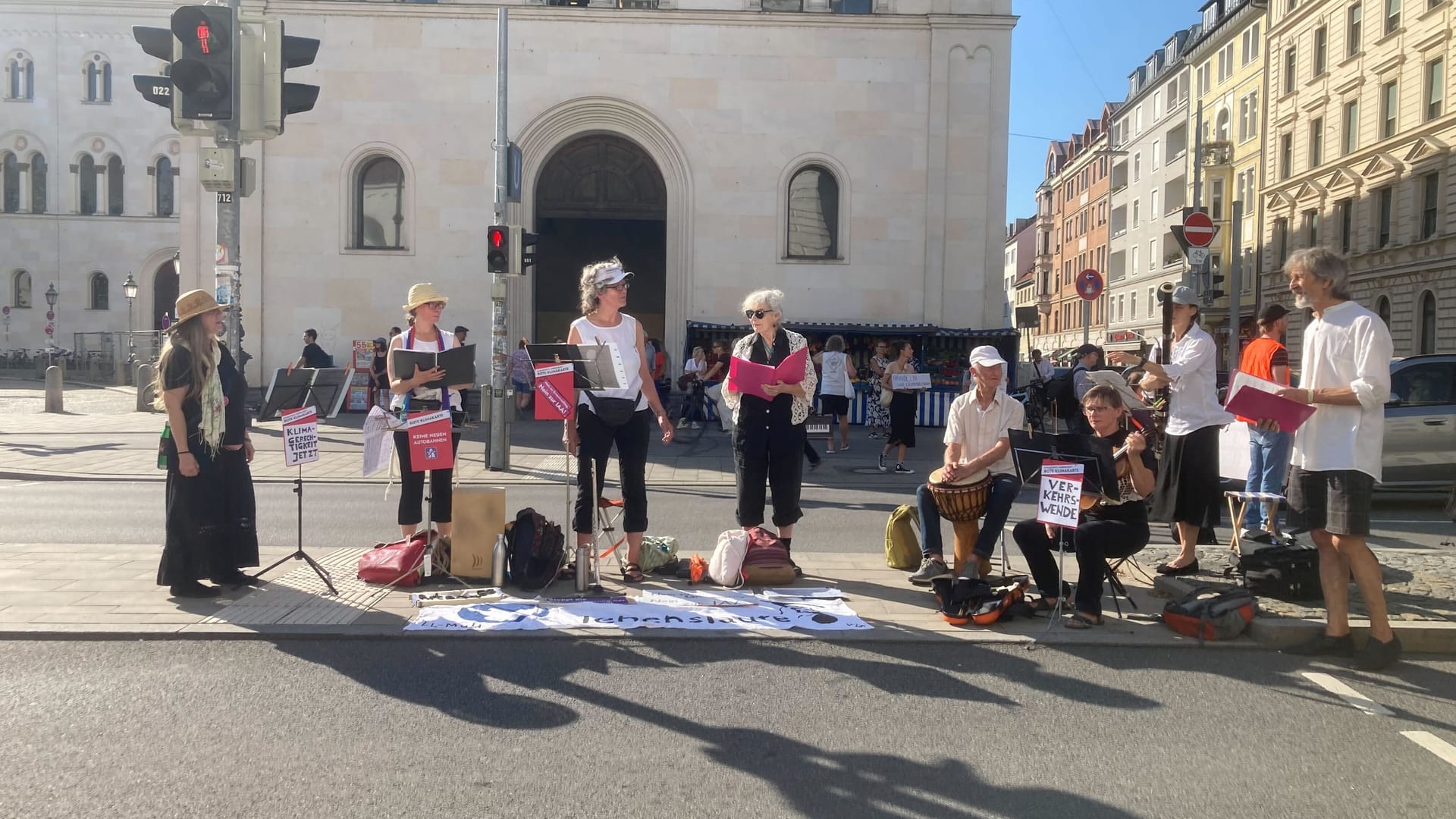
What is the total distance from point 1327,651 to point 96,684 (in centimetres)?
603

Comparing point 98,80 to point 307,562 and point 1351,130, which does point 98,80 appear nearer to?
point 307,562

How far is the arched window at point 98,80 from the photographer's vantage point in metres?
51.1

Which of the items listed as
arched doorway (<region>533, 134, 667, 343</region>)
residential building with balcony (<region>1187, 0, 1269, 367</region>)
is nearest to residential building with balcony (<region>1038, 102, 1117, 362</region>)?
residential building with balcony (<region>1187, 0, 1269, 367</region>)

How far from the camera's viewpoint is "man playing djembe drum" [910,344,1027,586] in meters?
6.62

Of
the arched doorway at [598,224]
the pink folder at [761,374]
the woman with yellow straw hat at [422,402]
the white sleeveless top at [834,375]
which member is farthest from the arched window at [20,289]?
the pink folder at [761,374]

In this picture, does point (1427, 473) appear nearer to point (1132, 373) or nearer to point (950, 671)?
point (1132, 373)

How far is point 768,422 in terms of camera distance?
7105mm

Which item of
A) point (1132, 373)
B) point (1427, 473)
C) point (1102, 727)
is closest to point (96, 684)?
point (1102, 727)

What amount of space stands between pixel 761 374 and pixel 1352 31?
42.5m

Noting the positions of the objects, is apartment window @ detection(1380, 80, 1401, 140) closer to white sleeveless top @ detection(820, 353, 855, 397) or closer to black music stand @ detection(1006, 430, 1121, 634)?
white sleeveless top @ detection(820, 353, 855, 397)

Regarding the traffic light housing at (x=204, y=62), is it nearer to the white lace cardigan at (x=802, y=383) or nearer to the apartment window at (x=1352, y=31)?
the white lace cardigan at (x=802, y=383)

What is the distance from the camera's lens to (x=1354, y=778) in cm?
395

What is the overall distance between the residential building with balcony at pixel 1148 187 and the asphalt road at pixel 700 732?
179 ft

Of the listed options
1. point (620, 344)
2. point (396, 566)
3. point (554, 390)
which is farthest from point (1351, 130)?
point (396, 566)
